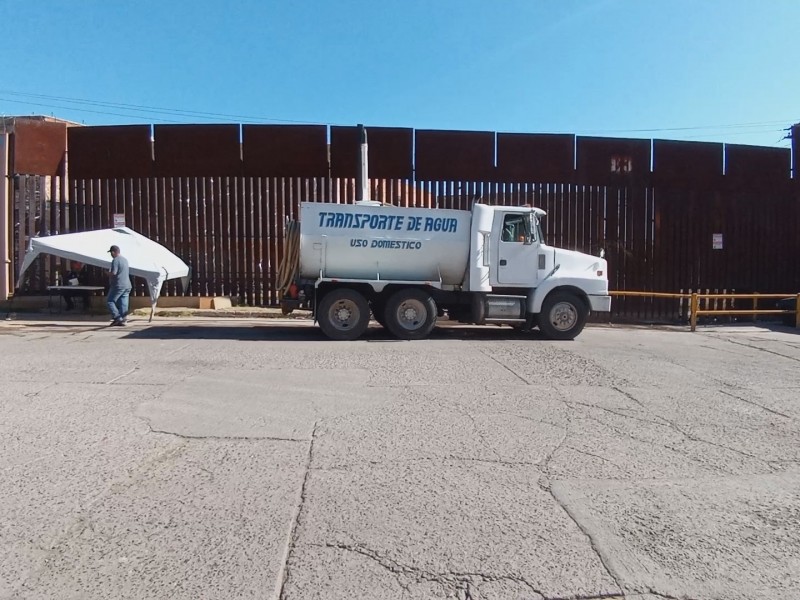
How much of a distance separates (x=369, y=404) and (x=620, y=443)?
103 inches

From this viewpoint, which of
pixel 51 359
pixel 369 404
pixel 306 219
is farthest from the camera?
pixel 306 219

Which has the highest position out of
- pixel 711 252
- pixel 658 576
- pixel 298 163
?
pixel 298 163

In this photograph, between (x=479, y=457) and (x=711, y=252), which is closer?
(x=479, y=457)

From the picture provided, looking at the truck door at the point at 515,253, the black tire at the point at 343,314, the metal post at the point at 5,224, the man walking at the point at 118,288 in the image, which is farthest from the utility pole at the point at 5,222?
the truck door at the point at 515,253

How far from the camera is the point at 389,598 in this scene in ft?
9.69

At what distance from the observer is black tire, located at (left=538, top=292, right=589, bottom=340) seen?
1207cm

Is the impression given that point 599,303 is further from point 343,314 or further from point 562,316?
point 343,314

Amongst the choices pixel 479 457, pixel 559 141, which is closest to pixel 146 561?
pixel 479 457

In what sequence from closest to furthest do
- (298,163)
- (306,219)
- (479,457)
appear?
(479,457) < (306,219) < (298,163)

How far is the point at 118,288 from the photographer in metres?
13.5

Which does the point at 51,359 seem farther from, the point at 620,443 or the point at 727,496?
the point at 727,496

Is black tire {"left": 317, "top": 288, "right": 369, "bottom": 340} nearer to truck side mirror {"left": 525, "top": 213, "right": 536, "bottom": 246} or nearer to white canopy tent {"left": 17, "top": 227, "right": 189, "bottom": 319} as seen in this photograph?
truck side mirror {"left": 525, "top": 213, "right": 536, "bottom": 246}

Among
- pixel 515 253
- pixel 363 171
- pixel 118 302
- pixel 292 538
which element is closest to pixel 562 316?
pixel 515 253

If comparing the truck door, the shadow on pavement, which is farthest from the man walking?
the truck door
